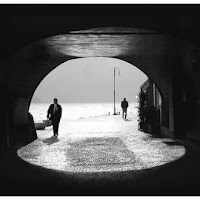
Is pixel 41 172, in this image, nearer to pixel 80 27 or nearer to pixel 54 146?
pixel 80 27

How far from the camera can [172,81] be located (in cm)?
1284

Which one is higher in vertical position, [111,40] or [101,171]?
[111,40]

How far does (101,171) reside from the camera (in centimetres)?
733

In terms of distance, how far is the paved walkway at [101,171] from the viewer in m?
5.64

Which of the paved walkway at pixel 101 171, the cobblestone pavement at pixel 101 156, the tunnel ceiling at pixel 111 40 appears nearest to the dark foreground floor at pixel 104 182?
the paved walkway at pixel 101 171

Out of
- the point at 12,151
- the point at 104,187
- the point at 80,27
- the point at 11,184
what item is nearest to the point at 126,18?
the point at 80,27

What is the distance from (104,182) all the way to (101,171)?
1135 mm

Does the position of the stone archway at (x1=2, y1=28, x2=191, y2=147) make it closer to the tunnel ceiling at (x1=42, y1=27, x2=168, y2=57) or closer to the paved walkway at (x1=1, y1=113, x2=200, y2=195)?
the tunnel ceiling at (x1=42, y1=27, x2=168, y2=57)

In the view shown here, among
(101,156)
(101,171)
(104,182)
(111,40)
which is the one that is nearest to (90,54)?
(111,40)

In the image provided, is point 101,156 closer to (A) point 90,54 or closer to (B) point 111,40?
(B) point 111,40

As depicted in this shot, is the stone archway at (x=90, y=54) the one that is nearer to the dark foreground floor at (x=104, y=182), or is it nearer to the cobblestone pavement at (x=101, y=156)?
the cobblestone pavement at (x=101, y=156)

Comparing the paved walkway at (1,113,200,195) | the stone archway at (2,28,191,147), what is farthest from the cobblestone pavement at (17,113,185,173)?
the stone archway at (2,28,191,147)

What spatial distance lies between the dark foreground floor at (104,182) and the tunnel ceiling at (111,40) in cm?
355

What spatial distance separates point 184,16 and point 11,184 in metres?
4.68
